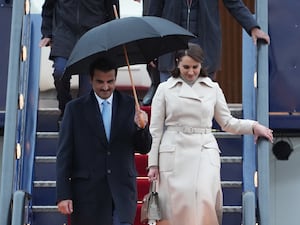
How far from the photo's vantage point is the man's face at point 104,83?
543 centimetres

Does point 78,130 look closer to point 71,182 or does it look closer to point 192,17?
point 71,182

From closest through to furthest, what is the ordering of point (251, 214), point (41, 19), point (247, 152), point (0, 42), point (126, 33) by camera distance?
point (126, 33) < point (251, 214) < point (247, 152) < point (41, 19) < point (0, 42)

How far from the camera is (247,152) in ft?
22.6

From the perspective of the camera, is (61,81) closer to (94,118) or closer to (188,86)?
(188,86)

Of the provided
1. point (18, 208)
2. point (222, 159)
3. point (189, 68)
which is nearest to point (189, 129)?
point (189, 68)

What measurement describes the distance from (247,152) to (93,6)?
1.66m

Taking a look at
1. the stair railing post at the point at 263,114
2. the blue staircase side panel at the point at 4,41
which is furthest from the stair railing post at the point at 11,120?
the blue staircase side panel at the point at 4,41

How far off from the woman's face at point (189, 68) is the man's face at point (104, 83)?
1.98 ft

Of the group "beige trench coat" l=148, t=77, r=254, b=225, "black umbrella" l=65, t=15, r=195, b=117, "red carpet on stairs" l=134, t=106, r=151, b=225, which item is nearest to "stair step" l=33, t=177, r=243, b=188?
"red carpet on stairs" l=134, t=106, r=151, b=225

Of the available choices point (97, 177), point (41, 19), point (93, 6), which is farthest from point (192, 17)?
point (97, 177)

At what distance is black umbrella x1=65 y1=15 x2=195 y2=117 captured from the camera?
17.5ft

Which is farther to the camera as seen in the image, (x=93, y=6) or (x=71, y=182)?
(x=93, y=6)

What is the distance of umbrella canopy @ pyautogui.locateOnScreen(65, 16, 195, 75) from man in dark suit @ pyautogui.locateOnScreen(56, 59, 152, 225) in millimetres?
134

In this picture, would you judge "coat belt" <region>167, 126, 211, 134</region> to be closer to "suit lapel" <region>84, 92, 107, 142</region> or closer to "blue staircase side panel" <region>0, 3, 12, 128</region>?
"suit lapel" <region>84, 92, 107, 142</region>
